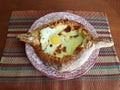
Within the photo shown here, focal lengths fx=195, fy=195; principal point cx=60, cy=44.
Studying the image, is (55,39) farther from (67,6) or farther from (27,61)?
(67,6)

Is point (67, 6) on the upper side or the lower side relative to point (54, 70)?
upper

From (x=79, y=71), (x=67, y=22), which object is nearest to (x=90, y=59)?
(x=79, y=71)

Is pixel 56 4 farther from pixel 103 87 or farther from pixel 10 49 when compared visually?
pixel 103 87

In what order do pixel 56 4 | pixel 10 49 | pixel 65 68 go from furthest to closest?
1. pixel 56 4
2. pixel 10 49
3. pixel 65 68

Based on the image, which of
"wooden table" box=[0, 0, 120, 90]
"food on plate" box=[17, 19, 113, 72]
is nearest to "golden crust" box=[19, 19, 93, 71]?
"food on plate" box=[17, 19, 113, 72]

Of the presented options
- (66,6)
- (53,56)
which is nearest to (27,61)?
(53,56)

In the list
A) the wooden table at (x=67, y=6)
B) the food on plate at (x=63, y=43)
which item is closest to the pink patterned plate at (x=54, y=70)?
the food on plate at (x=63, y=43)

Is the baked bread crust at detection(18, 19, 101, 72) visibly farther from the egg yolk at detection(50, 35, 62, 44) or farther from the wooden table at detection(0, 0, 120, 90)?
the wooden table at detection(0, 0, 120, 90)
